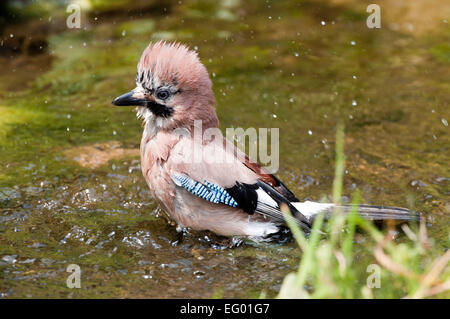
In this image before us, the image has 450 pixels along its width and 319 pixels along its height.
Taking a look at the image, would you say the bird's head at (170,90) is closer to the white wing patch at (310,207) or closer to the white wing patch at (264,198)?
the white wing patch at (264,198)

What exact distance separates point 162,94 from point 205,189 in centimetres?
82

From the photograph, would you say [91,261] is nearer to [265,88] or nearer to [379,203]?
[379,203]

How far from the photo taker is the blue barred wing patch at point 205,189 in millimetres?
4676

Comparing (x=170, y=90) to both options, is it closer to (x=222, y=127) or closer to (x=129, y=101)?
(x=129, y=101)

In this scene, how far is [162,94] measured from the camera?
492 centimetres

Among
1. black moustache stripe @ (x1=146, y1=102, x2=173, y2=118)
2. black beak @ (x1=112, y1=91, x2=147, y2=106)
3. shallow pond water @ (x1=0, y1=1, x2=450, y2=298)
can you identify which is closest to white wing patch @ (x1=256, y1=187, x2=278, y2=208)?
shallow pond water @ (x1=0, y1=1, x2=450, y2=298)

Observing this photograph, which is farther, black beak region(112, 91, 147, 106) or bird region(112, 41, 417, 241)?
black beak region(112, 91, 147, 106)

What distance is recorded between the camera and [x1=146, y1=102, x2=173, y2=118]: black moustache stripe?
4.94 metres

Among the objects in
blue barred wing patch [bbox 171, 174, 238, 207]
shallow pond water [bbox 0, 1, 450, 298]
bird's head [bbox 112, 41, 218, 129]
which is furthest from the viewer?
bird's head [bbox 112, 41, 218, 129]

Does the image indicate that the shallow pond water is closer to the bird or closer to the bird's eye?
the bird

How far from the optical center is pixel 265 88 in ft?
23.8

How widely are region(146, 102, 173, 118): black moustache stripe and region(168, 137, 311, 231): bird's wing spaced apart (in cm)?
27

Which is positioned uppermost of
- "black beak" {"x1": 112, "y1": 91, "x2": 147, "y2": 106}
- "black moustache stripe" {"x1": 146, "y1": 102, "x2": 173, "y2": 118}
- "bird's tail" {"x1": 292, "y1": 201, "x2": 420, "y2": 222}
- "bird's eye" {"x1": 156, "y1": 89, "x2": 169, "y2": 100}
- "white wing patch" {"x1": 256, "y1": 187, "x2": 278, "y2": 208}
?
"bird's eye" {"x1": 156, "y1": 89, "x2": 169, "y2": 100}

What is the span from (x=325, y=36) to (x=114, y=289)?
5.65m
